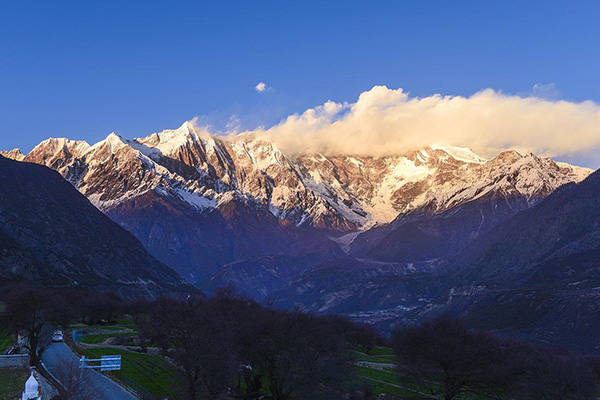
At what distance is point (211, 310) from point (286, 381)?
2099 cm

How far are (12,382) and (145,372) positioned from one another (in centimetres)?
3007

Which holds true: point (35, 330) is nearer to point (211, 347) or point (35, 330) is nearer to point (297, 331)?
point (211, 347)

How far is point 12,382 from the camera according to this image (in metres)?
60.6

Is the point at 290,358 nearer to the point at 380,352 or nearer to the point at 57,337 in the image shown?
the point at 57,337

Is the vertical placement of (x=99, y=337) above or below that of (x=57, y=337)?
below

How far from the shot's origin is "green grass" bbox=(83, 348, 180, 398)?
81.8m

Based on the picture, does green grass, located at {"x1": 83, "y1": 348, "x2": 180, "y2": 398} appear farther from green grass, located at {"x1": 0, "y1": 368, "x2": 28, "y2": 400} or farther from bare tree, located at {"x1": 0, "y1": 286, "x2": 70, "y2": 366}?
green grass, located at {"x1": 0, "y1": 368, "x2": 28, "y2": 400}

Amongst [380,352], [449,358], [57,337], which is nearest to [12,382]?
[57,337]

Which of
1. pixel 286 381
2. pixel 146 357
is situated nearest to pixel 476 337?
pixel 286 381

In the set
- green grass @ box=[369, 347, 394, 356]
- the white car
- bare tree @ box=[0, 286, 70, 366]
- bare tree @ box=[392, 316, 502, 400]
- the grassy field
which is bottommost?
green grass @ box=[369, 347, 394, 356]

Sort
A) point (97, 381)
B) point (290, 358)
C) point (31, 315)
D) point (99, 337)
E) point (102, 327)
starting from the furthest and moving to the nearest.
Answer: point (102, 327) → point (99, 337) → point (290, 358) → point (31, 315) → point (97, 381)

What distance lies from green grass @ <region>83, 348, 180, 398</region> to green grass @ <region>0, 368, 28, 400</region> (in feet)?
50.8

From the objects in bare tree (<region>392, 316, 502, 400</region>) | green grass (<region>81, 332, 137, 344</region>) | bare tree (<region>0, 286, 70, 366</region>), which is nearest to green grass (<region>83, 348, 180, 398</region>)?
bare tree (<region>0, 286, 70, 366</region>)

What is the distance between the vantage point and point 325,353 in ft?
288
